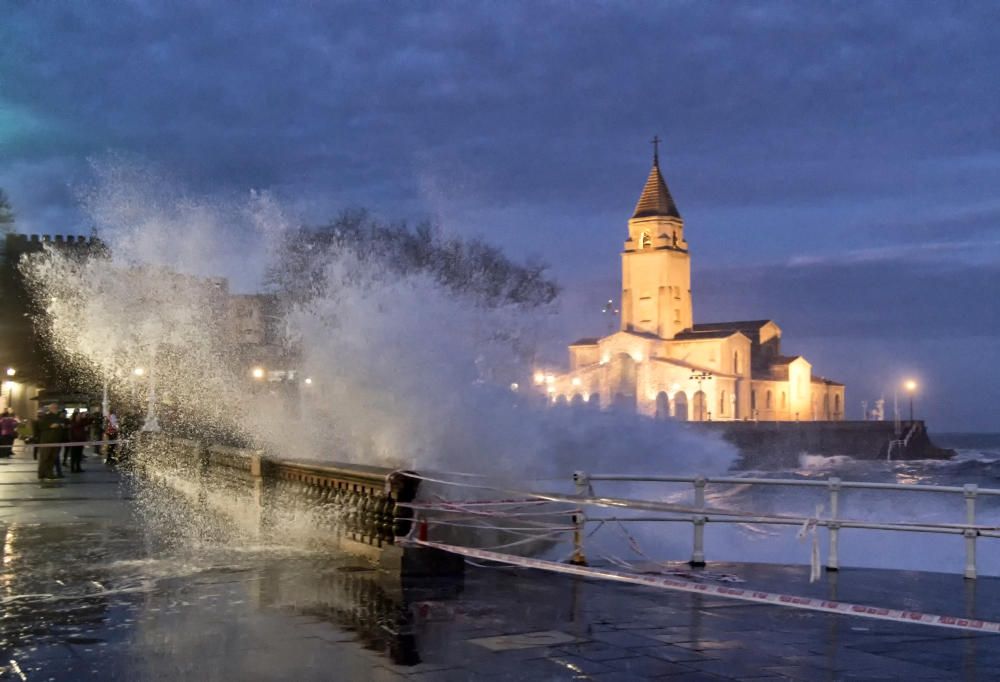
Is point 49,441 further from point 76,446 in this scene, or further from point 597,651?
point 597,651

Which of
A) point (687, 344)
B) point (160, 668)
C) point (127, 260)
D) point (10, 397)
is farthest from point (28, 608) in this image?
point (687, 344)

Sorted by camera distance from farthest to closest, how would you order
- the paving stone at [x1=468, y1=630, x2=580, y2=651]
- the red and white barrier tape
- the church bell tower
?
the church bell tower → the red and white barrier tape → the paving stone at [x1=468, y1=630, x2=580, y2=651]

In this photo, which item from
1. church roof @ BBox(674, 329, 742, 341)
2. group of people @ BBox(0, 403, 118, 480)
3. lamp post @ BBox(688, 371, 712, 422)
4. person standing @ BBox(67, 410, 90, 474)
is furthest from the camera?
church roof @ BBox(674, 329, 742, 341)

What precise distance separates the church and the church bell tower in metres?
0.12

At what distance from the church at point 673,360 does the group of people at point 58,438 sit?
77638mm

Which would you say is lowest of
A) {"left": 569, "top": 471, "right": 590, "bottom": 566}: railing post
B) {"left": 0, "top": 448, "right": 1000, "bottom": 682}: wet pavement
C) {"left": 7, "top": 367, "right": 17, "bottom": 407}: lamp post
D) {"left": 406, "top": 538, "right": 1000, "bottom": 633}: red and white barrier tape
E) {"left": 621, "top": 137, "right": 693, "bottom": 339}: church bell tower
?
{"left": 0, "top": 448, "right": 1000, "bottom": 682}: wet pavement

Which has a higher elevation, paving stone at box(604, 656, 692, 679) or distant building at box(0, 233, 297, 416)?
distant building at box(0, 233, 297, 416)

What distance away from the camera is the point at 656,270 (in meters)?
139

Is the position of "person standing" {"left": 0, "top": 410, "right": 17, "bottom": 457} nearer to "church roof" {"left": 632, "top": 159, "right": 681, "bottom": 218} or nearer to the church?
the church

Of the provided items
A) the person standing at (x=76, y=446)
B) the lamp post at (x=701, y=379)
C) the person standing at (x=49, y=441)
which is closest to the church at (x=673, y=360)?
the lamp post at (x=701, y=379)

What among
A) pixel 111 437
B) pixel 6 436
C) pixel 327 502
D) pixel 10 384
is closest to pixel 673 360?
pixel 10 384

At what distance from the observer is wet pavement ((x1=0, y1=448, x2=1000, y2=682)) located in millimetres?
6758

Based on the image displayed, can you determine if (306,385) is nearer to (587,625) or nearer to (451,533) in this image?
(451,533)

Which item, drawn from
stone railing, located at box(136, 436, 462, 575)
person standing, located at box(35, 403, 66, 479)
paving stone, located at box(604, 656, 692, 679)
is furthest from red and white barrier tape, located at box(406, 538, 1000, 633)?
person standing, located at box(35, 403, 66, 479)
